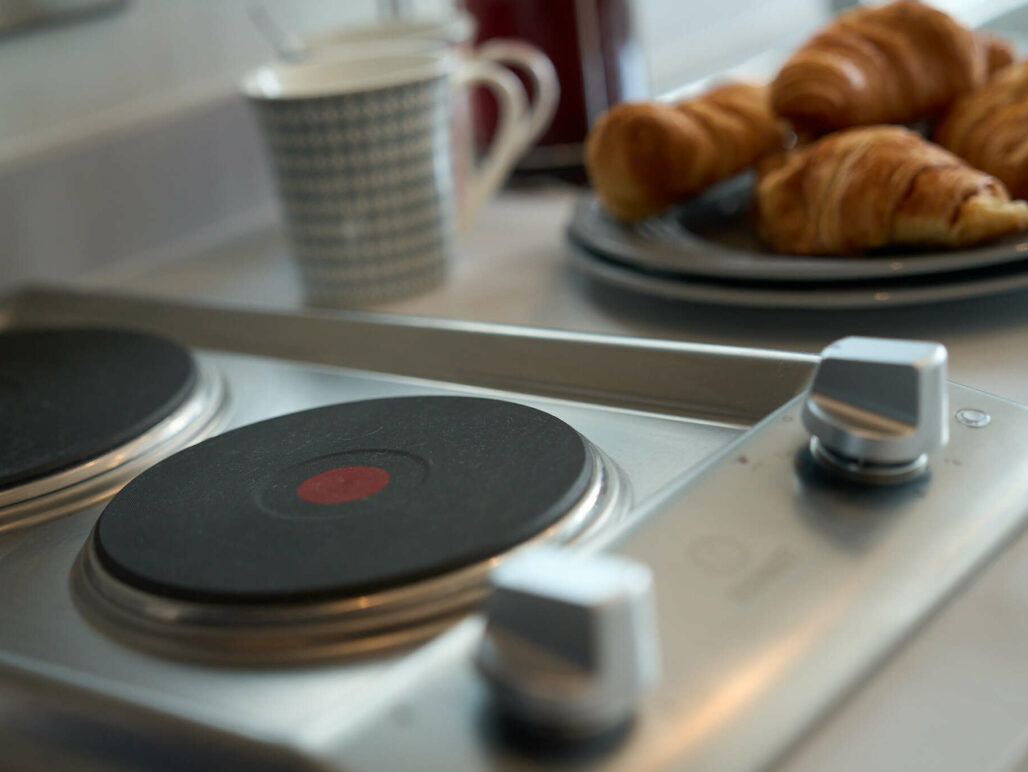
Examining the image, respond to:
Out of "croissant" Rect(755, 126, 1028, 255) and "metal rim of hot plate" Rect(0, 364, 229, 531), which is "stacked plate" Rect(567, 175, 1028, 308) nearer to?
"croissant" Rect(755, 126, 1028, 255)

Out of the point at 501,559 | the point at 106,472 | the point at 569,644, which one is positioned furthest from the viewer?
the point at 106,472

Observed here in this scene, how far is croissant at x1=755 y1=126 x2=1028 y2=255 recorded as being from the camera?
72cm

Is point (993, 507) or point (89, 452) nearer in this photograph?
point (993, 507)

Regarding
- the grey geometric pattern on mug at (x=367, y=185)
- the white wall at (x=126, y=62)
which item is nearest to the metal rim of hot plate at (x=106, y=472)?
the grey geometric pattern on mug at (x=367, y=185)

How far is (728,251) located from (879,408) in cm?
37

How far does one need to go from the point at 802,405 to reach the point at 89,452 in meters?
0.36

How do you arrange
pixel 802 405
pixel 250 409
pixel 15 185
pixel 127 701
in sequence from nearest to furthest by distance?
1. pixel 127 701
2. pixel 802 405
3. pixel 250 409
4. pixel 15 185

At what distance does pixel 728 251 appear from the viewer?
0.82m

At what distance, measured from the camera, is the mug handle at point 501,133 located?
37.5 inches

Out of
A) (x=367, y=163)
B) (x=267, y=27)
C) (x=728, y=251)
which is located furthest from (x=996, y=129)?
(x=267, y=27)

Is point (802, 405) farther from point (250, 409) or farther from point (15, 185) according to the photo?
point (15, 185)

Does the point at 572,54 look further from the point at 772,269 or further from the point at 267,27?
the point at 772,269

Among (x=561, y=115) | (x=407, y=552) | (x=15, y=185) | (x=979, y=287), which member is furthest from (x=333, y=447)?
(x=561, y=115)

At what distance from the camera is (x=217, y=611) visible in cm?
42
